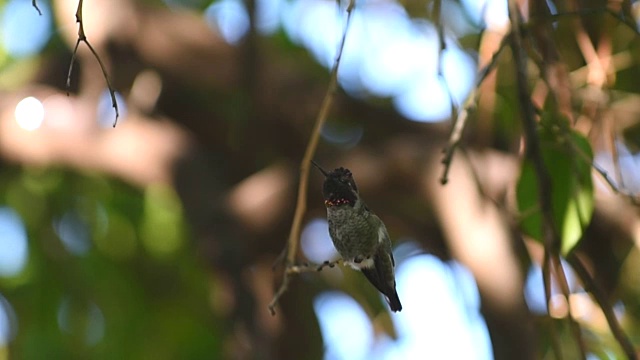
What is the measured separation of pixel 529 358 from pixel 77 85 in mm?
1716

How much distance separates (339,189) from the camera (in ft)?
2.26

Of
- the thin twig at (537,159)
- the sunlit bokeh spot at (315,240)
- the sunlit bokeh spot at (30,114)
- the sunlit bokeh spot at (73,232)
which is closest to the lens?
the thin twig at (537,159)

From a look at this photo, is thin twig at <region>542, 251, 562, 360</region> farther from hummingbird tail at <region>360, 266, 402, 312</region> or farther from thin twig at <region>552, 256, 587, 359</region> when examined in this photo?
hummingbird tail at <region>360, 266, 402, 312</region>

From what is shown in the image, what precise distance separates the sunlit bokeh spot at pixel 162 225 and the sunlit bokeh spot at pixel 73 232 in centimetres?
18

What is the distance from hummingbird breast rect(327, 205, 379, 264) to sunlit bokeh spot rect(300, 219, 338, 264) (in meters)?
1.13

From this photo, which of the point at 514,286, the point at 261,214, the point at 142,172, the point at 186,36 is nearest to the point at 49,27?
the point at 186,36

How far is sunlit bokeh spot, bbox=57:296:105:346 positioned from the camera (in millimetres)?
2843

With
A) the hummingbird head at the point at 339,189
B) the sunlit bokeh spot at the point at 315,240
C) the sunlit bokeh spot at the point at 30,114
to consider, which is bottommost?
the sunlit bokeh spot at the point at 30,114

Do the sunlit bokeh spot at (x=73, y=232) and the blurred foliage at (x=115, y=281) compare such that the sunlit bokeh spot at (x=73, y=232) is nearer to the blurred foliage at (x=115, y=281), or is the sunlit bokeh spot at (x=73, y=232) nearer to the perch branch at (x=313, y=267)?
the blurred foliage at (x=115, y=281)

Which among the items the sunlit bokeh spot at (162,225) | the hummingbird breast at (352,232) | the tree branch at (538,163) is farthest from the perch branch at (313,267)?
the sunlit bokeh spot at (162,225)

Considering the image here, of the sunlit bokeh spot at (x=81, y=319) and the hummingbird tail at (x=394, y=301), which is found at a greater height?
the hummingbird tail at (x=394, y=301)

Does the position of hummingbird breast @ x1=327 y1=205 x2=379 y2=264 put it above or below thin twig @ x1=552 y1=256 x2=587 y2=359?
above

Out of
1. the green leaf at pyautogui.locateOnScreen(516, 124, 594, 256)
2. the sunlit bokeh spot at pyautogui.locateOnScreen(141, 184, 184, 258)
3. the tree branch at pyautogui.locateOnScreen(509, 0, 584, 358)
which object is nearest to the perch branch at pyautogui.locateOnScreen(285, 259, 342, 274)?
the tree branch at pyautogui.locateOnScreen(509, 0, 584, 358)

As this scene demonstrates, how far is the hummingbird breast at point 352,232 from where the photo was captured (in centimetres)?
70
